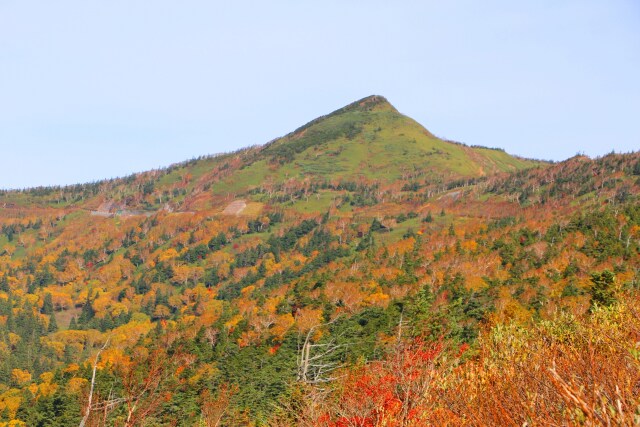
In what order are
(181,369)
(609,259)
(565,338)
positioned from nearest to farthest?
(565,338), (181,369), (609,259)

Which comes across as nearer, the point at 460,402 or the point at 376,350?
the point at 460,402

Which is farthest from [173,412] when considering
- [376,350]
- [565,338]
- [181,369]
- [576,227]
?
[576,227]

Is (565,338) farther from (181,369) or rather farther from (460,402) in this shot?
(181,369)

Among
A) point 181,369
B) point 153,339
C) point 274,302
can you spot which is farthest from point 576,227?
point 153,339

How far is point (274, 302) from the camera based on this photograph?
18212 cm

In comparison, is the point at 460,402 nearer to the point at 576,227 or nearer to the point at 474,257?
the point at 474,257

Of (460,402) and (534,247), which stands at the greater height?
(460,402)

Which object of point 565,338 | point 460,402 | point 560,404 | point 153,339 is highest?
point 560,404

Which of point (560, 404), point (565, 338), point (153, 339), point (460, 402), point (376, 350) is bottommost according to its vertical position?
point (153, 339)

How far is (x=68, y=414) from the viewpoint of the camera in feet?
314

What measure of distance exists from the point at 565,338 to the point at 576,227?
147 m

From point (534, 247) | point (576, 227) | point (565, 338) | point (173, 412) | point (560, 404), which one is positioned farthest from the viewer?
point (576, 227)

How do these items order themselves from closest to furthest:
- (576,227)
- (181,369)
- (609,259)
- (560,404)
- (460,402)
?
(560,404) < (460,402) < (181,369) < (609,259) < (576,227)

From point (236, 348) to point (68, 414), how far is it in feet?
126
